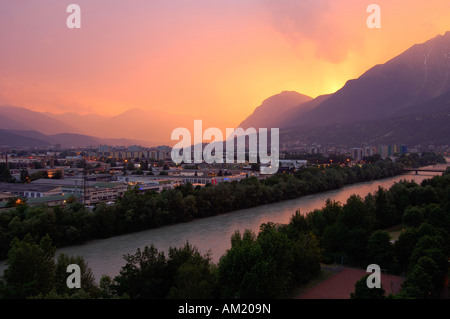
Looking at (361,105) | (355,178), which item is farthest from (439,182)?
(361,105)

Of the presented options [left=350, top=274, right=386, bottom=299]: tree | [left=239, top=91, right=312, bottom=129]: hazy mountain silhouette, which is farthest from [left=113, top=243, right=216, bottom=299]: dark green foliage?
[left=239, top=91, right=312, bottom=129]: hazy mountain silhouette

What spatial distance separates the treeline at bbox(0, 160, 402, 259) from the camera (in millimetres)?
6668

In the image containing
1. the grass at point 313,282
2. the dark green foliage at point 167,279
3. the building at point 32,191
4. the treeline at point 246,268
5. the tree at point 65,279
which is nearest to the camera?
the dark green foliage at point 167,279

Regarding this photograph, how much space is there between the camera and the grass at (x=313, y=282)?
164 inches

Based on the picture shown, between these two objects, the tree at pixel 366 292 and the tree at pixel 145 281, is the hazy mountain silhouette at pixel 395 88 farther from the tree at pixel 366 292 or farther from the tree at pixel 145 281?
the tree at pixel 145 281

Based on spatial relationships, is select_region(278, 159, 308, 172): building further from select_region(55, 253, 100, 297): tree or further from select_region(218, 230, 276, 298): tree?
select_region(55, 253, 100, 297): tree

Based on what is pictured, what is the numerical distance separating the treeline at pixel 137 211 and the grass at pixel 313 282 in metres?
4.48

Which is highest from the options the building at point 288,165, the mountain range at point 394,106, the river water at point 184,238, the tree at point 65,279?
the mountain range at point 394,106

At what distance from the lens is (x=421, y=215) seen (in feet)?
22.2

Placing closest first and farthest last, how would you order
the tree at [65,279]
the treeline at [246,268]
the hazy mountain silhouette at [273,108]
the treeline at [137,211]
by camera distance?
the treeline at [246,268] < the tree at [65,279] < the treeline at [137,211] < the hazy mountain silhouette at [273,108]

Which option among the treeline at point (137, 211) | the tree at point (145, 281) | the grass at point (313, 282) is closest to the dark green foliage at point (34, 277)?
the tree at point (145, 281)

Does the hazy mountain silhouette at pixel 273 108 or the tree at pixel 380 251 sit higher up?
the hazy mountain silhouette at pixel 273 108

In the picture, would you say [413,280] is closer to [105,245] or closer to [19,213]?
[105,245]
